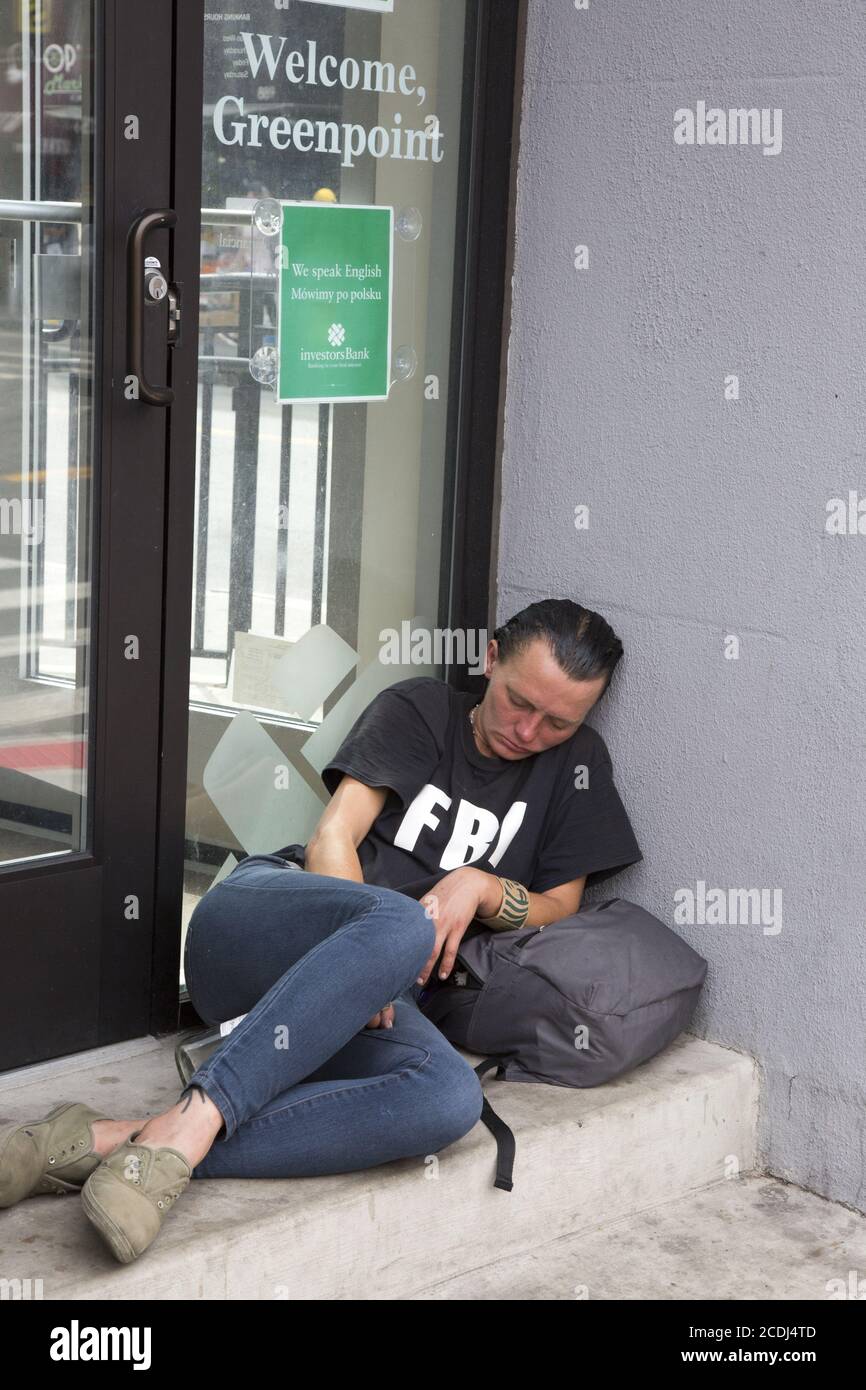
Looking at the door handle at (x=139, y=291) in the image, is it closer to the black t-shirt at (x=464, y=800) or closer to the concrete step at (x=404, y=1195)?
the black t-shirt at (x=464, y=800)

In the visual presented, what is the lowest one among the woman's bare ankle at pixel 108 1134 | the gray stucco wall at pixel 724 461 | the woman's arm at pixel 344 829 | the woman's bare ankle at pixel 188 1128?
the woman's bare ankle at pixel 108 1134

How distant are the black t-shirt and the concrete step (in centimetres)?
37

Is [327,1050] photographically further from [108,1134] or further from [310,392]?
[310,392]

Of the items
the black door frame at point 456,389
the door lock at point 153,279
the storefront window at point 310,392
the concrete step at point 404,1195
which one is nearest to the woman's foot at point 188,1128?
the concrete step at point 404,1195

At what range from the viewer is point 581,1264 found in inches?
102

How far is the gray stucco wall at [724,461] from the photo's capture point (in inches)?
108

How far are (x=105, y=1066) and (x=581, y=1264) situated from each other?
88cm

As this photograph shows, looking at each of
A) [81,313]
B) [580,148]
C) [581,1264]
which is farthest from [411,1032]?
[580,148]

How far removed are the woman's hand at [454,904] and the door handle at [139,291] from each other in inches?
38.0

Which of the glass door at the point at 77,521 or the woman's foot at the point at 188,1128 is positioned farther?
the glass door at the point at 77,521

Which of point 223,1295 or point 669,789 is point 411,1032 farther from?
point 669,789

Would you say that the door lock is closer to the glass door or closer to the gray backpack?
the glass door

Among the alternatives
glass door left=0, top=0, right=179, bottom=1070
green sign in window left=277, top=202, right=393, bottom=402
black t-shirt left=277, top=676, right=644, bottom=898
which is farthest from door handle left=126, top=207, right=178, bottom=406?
black t-shirt left=277, top=676, right=644, bottom=898

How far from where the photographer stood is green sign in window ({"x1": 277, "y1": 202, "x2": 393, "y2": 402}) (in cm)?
292
